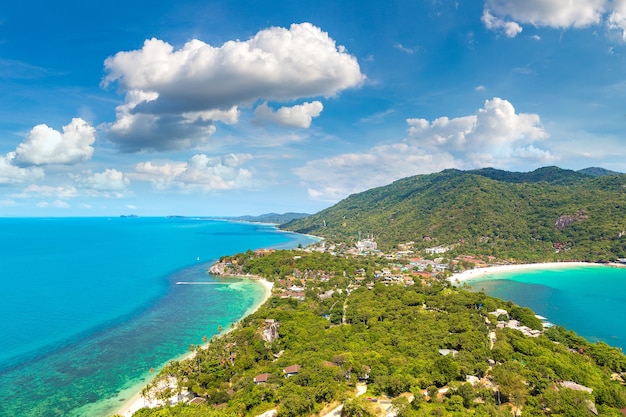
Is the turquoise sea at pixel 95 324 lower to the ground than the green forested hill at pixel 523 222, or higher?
lower

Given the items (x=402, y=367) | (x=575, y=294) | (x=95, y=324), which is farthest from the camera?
(x=575, y=294)

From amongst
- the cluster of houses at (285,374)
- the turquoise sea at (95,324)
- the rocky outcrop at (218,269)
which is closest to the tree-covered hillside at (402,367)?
the cluster of houses at (285,374)

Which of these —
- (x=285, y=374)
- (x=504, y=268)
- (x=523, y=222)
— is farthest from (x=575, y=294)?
(x=285, y=374)

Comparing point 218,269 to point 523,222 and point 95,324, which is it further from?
point 523,222

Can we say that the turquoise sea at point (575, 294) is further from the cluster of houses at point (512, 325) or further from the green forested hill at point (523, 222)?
the green forested hill at point (523, 222)

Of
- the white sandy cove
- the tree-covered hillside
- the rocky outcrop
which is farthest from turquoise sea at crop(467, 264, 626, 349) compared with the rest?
the rocky outcrop

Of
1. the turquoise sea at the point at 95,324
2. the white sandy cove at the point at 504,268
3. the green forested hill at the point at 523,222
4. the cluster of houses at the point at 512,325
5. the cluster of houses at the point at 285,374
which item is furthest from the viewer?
the green forested hill at the point at 523,222
